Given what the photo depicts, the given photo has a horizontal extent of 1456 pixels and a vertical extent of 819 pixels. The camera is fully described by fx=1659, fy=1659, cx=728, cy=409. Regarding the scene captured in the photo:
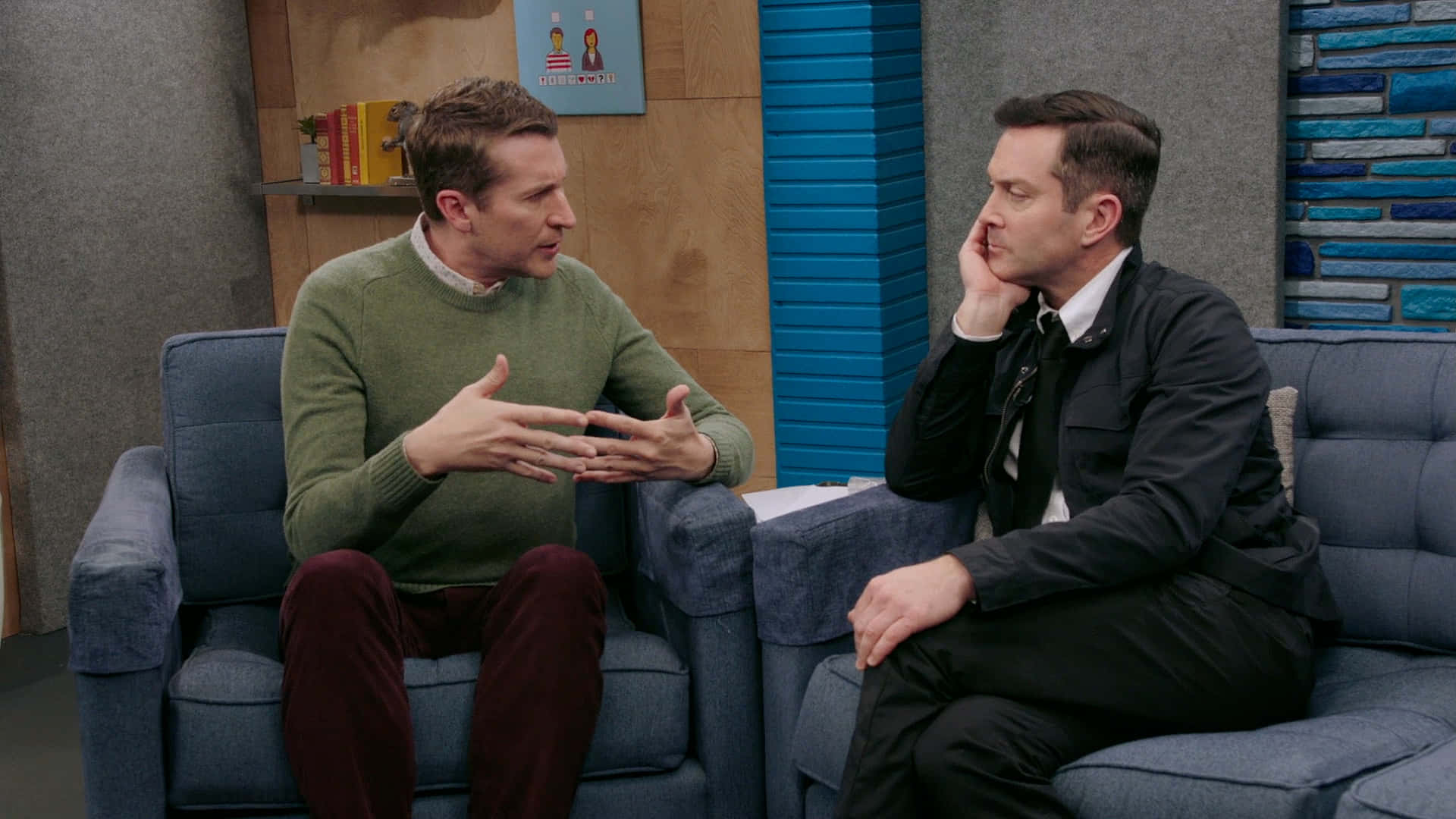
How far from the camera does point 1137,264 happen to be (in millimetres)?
2447

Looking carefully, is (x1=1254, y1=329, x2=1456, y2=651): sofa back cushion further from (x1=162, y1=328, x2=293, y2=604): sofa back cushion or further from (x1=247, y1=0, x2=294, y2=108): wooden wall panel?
(x1=247, y1=0, x2=294, y2=108): wooden wall panel

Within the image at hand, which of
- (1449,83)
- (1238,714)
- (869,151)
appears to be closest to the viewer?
(1238,714)

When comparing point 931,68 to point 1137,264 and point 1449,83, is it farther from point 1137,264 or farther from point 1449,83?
point 1137,264

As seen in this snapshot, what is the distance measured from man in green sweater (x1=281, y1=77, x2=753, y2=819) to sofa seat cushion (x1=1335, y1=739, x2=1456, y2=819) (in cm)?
106

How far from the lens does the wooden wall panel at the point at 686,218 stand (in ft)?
14.6

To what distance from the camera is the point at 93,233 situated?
4.46m

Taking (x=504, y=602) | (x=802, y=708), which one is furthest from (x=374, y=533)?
(x=802, y=708)

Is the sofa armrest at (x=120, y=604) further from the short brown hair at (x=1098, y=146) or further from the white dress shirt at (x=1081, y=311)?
the short brown hair at (x=1098, y=146)

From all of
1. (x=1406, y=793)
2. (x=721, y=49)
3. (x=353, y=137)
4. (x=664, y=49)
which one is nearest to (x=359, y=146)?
(x=353, y=137)

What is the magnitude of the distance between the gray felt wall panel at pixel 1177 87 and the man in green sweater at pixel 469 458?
1694mm

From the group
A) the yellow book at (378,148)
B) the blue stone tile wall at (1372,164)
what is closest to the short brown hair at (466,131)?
the blue stone tile wall at (1372,164)

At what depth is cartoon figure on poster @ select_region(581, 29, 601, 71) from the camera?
456 centimetres

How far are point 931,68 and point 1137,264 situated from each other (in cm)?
203

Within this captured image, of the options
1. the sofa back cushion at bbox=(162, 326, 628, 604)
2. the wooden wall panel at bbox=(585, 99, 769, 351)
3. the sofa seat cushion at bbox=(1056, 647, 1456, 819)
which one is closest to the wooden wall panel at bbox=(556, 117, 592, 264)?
the wooden wall panel at bbox=(585, 99, 769, 351)
